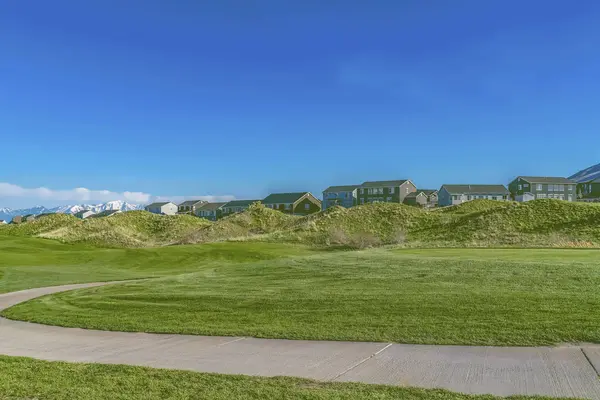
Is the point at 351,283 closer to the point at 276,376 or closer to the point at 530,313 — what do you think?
the point at 530,313

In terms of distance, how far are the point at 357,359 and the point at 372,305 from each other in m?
3.99

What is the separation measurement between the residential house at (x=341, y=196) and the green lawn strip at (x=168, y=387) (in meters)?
105

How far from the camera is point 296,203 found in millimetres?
114625

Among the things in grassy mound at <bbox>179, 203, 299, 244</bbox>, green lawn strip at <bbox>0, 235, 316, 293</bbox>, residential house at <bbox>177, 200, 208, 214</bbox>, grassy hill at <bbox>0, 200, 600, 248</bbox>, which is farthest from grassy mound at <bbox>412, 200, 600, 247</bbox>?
residential house at <bbox>177, 200, 208, 214</bbox>

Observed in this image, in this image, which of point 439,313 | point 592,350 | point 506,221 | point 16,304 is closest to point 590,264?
point 439,313

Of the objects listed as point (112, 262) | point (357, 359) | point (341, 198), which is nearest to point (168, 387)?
point (357, 359)

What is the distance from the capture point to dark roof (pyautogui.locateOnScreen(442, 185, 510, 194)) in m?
107

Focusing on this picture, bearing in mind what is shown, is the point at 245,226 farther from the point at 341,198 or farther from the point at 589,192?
the point at 589,192

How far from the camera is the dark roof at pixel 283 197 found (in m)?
116

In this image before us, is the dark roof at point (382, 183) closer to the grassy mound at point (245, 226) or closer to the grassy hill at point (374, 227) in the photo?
the grassy hill at point (374, 227)

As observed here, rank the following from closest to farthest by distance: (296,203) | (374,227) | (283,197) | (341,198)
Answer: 1. (374,227)
2. (296,203)
3. (341,198)
4. (283,197)

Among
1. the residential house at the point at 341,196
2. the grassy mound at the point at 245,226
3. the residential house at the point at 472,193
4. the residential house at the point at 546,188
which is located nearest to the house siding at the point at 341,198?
the residential house at the point at 341,196

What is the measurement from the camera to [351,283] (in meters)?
14.9

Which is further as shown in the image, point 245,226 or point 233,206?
point 233,206
